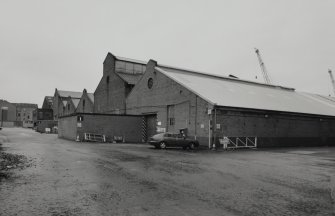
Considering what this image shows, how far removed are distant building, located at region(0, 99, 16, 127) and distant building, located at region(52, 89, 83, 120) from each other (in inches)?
2022

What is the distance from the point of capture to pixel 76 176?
11180 mm

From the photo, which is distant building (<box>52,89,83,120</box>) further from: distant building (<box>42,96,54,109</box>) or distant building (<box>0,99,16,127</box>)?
distant building (<box>0,99,16,127</box>)

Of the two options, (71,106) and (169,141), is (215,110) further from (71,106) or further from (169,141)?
(71,106)

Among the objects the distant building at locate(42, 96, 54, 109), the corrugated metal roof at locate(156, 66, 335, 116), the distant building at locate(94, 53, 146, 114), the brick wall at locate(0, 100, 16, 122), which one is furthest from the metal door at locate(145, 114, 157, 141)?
the brick wall at locate(0, 100, 16, 122)

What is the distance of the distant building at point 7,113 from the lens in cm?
13998

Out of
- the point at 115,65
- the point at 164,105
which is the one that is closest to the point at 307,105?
the point at 164,105

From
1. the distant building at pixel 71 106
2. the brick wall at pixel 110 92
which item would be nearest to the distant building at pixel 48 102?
the distant building at pixel 71 106

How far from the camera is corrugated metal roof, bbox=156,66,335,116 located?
31.8 metres

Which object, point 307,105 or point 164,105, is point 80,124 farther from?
point 307,105

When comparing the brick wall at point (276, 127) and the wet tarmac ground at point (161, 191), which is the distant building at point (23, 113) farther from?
the wet tarmac ground at point (161, 191)

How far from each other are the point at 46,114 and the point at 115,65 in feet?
212

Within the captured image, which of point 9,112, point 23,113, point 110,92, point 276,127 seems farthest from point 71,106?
point 23,113

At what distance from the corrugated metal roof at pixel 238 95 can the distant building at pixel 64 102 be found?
45.1 meters

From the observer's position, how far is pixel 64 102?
3497 inches
